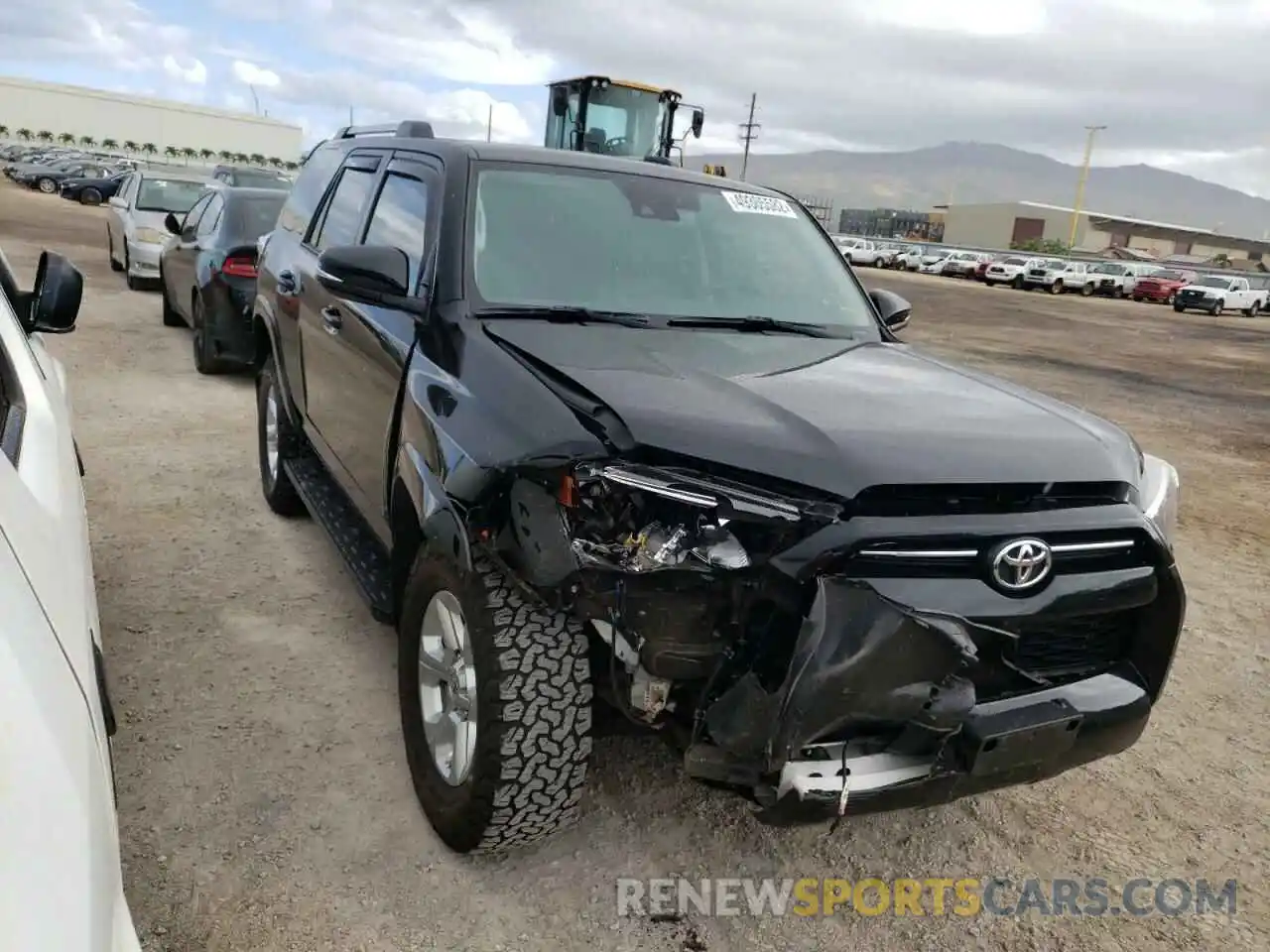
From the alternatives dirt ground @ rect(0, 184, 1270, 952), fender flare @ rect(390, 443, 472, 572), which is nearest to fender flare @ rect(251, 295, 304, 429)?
dirt ground @ rect(0, 184, 1270, 952)

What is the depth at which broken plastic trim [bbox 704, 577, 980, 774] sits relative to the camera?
6.86ft

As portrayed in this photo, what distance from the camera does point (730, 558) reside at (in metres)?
2.22

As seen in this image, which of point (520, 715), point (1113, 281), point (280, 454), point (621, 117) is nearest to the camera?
point (520, 715)

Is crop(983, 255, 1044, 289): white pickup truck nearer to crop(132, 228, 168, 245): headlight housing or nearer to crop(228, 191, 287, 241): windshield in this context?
crop(132, 228, 168, 245): headlight housing

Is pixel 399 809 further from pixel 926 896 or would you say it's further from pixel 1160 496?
pixel 1160 496

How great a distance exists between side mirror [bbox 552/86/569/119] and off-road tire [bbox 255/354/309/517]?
15166 millimetres

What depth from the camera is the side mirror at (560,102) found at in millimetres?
19031

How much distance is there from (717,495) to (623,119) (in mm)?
17636

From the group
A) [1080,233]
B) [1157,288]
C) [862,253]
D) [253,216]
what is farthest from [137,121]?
[253,216]

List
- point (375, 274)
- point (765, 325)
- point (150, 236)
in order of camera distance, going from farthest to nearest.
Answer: point (150, 236) < point (765, 325) < point (375, 274)

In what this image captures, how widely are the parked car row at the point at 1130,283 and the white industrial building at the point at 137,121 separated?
304 ft

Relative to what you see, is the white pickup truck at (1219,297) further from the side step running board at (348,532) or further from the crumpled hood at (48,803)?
the crumpled hood at (48,803)

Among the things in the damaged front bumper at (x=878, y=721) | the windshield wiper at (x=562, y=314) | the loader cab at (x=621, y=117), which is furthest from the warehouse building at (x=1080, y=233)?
the damaged front bumper at (x=878, y=721)

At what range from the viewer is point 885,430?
2436 mm
